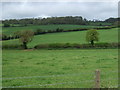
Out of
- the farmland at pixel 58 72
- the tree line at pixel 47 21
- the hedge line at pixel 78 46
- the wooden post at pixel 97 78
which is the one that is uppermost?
the tree line at pixel 47 21

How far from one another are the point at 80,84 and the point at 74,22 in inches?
3399

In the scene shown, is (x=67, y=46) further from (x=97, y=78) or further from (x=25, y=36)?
(x=97, y=78)

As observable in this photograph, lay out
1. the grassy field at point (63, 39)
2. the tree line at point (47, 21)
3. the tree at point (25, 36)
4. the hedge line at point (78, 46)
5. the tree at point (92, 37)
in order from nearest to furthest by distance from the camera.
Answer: the hedge line at point (78, 46), the tree at point (25, 36), the tree at point (92, 37), the grassy field at point (63, 39), the tree line at point (47, 21)

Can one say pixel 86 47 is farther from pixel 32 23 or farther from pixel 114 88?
pixel 32 23

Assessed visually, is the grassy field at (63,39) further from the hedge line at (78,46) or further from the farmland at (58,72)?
the farmland at (58,72)

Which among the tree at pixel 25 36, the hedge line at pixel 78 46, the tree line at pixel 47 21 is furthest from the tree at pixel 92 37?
the tree line at pixel 47 21

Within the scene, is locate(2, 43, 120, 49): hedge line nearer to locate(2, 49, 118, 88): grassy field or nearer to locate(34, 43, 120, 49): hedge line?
locate(34, 43, 120, 49): hedge line

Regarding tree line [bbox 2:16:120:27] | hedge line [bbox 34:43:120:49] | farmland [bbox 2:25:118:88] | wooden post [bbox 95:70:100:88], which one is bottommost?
hedge line [bbox 34:43:120:49]

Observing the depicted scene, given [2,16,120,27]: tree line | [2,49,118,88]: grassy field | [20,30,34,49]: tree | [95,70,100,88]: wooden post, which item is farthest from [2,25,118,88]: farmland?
[2,16,120,27]: tree line

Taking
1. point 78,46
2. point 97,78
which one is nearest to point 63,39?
point 78,46

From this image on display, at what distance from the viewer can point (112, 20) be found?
98.0 metres

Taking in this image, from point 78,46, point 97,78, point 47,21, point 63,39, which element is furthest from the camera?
point 47,21

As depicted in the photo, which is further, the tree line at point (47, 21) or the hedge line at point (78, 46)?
the tree line at point (47, 21)

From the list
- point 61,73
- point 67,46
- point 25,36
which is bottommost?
point 67,46
